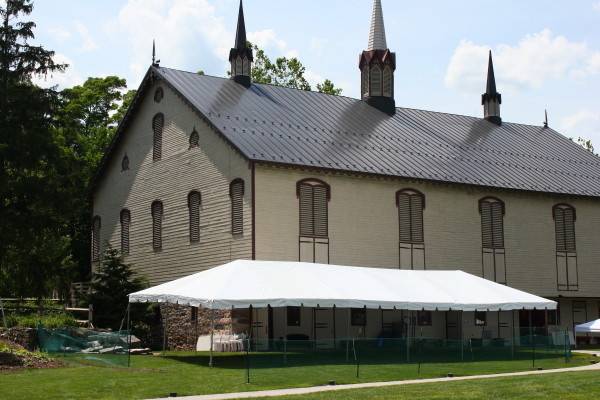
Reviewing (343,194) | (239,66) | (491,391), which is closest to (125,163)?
(239,66)

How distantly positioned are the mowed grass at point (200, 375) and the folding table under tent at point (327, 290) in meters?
1.74

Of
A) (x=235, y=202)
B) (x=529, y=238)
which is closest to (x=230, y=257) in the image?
(x=235, y=202)

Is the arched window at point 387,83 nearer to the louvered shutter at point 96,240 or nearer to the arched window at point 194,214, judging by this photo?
the arched window at point 194,214

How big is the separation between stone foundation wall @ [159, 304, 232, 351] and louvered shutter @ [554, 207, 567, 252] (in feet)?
55.3

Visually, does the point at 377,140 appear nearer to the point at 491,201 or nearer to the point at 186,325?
the point at 491,201

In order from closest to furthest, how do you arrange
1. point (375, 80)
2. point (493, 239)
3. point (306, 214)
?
point (306, 214)
point (493, 239)
point (375, 80)

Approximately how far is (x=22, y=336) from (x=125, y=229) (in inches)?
557

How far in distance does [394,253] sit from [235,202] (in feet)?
22.1

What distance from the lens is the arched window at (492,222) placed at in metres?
38.4

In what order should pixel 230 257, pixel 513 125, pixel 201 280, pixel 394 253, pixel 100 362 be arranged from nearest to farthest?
pixel 100 362
pixel 201 280
pixel 230 257
pixel 394 253
pixel 513 125

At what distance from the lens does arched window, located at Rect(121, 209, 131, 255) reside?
40750 millimetres

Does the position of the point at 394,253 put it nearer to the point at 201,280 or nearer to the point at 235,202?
the point at 235,202

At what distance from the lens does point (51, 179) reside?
34.3 meters

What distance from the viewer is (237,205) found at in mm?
33281
